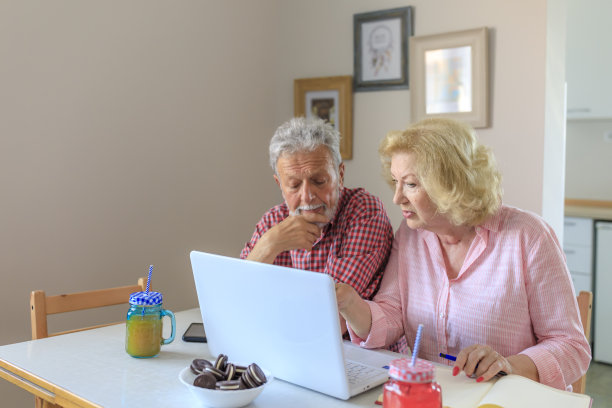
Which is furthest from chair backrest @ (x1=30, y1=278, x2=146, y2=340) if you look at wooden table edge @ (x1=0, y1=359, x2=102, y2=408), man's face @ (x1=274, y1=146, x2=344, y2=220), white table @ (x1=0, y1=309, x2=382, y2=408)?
man's face @ (x1=274, y1=146, x2=344, y2=220)

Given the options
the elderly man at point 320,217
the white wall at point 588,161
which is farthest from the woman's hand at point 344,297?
the white wall at point 588,161

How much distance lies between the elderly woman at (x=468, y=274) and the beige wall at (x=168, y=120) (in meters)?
1.20

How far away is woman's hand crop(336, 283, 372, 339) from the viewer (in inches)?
55.8

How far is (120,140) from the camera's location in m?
2.60

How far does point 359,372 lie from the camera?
124 centimetres

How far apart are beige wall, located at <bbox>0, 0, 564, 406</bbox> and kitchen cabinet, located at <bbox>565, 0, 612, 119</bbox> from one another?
1.44 m

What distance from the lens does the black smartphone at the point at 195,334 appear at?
150 cm

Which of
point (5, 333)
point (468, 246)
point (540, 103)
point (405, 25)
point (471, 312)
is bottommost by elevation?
point (5, 333)

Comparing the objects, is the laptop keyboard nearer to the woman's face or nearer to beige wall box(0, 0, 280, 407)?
the woman's face

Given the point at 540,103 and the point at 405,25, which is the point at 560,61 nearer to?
the point at 540,103

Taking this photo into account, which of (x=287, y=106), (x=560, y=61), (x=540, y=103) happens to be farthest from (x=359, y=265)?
(x=287, y=106)

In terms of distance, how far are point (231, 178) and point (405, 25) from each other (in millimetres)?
1142

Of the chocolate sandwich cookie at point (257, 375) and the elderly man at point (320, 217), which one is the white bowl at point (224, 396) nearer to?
the chocolate sandwich cookie at point (257, 375)

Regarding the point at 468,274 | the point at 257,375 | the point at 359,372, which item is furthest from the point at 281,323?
the point at 468,274
